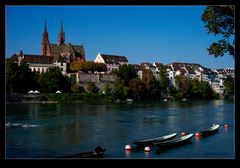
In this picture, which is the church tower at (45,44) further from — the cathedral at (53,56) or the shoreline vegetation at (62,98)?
the shoreline vegetation at (62,98)

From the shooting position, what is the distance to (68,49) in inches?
2088

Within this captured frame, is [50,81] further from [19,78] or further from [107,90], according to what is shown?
[107,90]

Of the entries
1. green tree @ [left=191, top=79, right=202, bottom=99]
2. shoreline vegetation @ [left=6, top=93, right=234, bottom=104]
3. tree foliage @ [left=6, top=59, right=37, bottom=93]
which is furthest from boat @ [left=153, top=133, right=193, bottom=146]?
green tree @ [left=191, top=79, right=202, bottom=99]

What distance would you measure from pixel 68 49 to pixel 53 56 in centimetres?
391

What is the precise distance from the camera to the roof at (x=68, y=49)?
53.2m

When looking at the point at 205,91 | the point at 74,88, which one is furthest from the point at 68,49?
the point at 205,91

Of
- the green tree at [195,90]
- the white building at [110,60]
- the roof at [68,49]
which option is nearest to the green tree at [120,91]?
the green tree at [195,90]

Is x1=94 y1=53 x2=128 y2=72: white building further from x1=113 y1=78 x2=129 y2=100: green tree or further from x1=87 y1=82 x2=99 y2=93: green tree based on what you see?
x1=113 y1=78 x2=129 y2=100: green tree

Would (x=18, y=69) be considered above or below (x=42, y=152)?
above

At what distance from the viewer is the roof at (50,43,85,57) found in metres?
53.2
